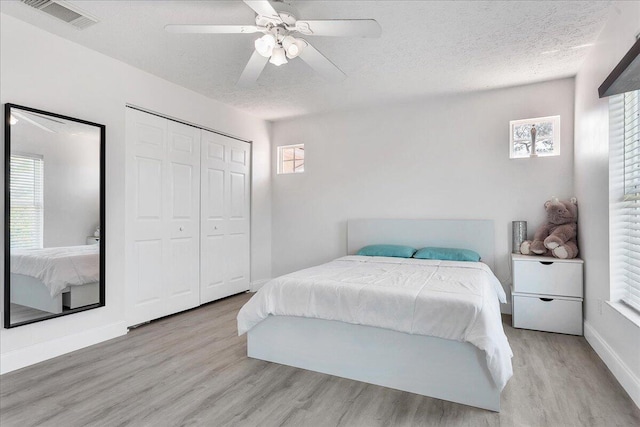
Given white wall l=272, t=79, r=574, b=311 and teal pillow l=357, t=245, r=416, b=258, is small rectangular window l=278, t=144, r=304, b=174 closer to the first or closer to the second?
white wall l=272, t=79, r=574, b=311

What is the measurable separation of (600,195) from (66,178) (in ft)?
14.1

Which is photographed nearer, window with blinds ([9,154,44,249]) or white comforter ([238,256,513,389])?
white comforter ([238,256,513,389])

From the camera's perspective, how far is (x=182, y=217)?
3900 millimetres

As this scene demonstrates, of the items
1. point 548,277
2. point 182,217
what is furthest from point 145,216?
point 548,277

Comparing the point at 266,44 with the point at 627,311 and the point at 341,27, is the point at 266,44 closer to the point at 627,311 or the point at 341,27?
the point at 341,27

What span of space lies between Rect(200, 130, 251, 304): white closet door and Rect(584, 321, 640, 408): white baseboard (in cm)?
390

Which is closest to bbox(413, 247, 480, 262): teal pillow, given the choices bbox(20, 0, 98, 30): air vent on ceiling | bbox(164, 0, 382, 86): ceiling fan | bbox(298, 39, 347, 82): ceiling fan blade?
bbox(298, 39, 347, 82): ceiling fan blade

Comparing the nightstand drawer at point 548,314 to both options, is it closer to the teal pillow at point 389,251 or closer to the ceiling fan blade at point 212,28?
the teal pillow at point 389,251

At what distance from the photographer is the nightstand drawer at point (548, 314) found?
313 centimetres

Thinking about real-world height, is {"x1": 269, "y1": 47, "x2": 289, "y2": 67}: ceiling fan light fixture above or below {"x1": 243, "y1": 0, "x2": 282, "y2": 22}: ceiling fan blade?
below

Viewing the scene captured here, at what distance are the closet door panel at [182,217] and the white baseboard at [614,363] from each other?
391 cm

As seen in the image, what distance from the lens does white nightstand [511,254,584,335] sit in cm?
314

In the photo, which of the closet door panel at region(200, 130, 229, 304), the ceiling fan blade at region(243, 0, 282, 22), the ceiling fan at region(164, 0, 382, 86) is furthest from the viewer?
the closet door panel at region(200, 130, 229, 304)

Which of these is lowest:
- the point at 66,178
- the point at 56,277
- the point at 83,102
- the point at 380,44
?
the point at 56,277
